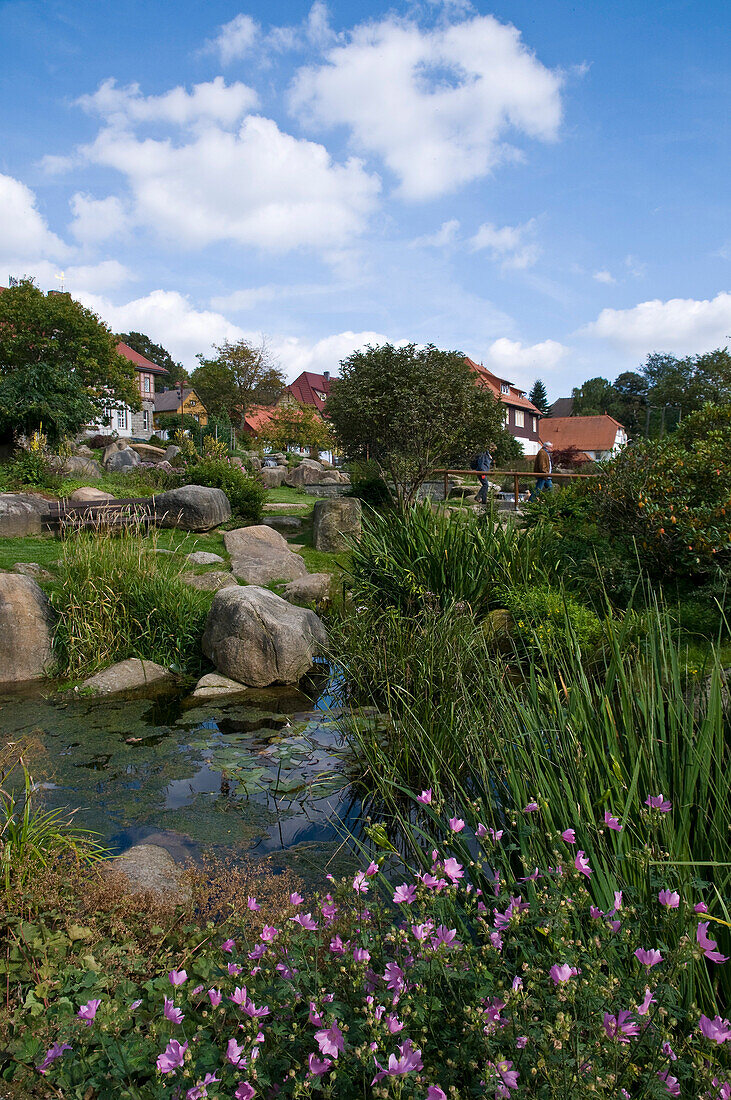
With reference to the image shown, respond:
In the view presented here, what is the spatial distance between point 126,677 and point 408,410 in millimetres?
9033

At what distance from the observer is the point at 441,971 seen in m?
1.52

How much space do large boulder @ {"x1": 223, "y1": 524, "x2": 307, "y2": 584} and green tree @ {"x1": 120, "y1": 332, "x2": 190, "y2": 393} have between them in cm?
7256

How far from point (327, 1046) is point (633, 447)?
21.9ft

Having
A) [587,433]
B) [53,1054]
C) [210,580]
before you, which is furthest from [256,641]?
[587,433]

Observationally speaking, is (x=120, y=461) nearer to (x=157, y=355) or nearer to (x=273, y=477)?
(x=273, y=477)

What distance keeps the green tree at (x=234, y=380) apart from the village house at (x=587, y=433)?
34.1 metres

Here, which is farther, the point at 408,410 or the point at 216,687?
the point at 408,410

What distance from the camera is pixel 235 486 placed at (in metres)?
14.6

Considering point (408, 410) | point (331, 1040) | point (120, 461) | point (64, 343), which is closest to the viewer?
point (331, 1040)

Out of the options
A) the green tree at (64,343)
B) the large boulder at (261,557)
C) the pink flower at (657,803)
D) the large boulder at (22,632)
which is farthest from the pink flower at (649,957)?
the green tree at (64,343)

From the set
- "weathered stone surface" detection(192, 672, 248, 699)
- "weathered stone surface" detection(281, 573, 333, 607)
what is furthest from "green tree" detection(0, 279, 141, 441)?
"weathered stone surface" detection(192, 672, 248, 699)

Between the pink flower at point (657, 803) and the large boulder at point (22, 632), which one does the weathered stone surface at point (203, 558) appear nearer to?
the large boulder at point (22, 632)

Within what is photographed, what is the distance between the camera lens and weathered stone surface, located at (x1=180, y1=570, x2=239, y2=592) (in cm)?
850

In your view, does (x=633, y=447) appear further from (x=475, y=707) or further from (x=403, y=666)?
(x=475, y=707)
